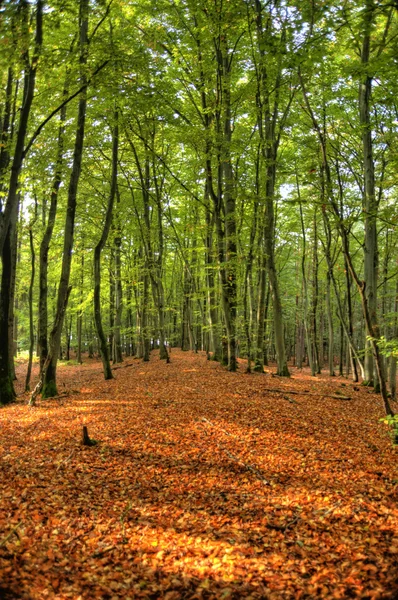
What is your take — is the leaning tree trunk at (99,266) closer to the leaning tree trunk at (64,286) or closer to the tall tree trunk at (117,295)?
the leaning tree trunk at (64,286)

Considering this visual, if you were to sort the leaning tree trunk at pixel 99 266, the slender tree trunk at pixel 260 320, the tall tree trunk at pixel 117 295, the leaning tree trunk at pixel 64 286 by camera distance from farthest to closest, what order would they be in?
the tall tree trunk at pixel 117 295, the slender tree trunk at pixel 260 320, the leaning tree trunk at pixel 99 266, the leaning tree trunk at pixel 64 286

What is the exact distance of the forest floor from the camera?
3.30m

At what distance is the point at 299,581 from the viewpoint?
3.31m

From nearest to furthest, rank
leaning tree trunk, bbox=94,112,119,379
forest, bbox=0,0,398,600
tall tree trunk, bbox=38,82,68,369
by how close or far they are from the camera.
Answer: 1. forest, bbox=0,0,398,600
2. tall tree trunk, bbox=38,82,68,369
3. leaning tree trunk, bbox=94,112,119,379

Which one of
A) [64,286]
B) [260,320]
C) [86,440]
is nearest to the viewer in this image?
[86,440]

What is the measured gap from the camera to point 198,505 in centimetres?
460

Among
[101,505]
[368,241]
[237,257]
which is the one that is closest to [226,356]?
[237,257]

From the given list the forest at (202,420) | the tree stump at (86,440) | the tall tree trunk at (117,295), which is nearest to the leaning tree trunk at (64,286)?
the forest at (202,420)

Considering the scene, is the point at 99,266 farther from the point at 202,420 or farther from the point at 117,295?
the point at 202,420

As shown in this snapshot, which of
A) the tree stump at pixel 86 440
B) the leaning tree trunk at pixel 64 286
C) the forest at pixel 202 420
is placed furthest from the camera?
the leaning tree trunk at pixel 64 286

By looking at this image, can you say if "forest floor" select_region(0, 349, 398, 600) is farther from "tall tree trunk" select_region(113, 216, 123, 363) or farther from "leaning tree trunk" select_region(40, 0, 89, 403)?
"tall tree trunk" select_region(113, 216, 123, 363)

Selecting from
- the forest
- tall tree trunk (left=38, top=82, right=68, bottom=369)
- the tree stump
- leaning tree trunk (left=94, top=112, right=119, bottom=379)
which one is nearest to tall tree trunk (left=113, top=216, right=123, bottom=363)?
leaning tree trunk (left=94, top=112, right=119, bottom=379)

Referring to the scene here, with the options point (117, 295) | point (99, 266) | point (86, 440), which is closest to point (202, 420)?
point (86, 440)

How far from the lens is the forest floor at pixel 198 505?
330 centimetres
